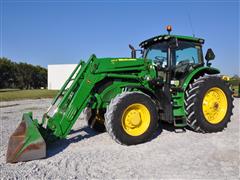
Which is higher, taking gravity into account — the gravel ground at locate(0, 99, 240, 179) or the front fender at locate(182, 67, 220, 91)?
the front fender at locate(182, 67, 220, 91)

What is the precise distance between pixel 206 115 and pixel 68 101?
3.48 meters

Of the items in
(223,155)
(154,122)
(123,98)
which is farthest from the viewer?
(154,122)

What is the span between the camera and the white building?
41.5m

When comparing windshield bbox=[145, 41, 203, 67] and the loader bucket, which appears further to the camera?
windshield bbox=[145, 41, 203, 67]

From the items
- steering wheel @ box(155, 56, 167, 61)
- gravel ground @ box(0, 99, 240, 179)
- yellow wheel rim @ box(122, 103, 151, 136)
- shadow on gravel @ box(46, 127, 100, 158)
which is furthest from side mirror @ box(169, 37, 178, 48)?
shadow on gravel @ box(46, 127, 100, 158)

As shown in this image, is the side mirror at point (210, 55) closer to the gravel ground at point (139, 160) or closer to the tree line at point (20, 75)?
the gravel ground at point (139, 160)

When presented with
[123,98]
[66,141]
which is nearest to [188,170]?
[123,98]

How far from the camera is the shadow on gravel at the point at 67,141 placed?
15.6ft

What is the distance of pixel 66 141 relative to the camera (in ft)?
18.1

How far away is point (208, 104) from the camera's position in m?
6.17

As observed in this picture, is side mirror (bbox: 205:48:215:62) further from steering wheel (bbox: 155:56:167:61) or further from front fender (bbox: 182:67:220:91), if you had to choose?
steering wheel (bbox: 155:56:167:61)

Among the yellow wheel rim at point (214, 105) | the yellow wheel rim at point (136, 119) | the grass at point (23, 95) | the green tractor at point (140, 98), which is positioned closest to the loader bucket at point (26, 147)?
the green tractor at point (140, 98)

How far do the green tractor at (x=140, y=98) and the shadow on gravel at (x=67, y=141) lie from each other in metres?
0.23

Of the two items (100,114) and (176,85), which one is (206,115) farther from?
(100,114)
